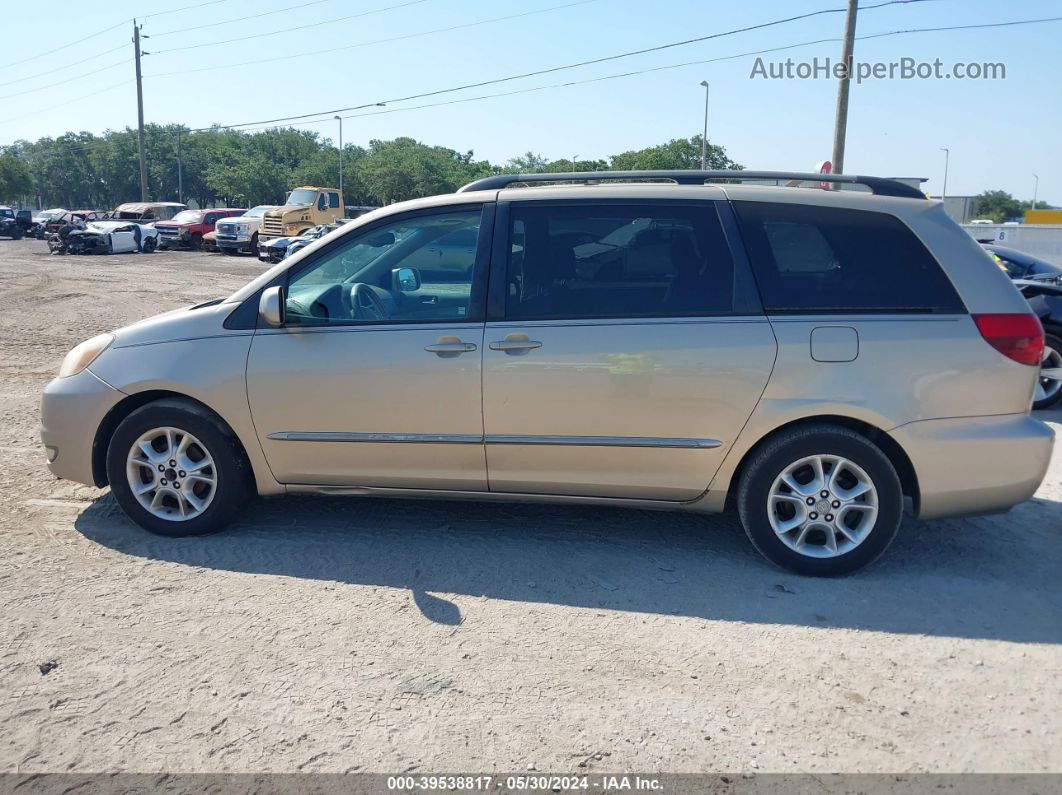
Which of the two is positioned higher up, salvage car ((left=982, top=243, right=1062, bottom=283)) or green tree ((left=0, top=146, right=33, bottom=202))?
green tree ((left=0, top=146, right=33, bottom=202))

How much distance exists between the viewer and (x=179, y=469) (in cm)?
459

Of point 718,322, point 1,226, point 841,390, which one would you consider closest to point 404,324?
point 718,322

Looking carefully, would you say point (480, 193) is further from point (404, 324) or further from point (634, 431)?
point (634, 431)

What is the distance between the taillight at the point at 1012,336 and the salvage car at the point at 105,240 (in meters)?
35.4

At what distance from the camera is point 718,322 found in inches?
164

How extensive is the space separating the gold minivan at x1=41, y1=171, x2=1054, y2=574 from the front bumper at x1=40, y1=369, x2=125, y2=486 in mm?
14

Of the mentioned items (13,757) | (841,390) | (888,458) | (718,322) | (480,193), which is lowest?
(13,757)

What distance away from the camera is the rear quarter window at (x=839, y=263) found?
4.16 meters

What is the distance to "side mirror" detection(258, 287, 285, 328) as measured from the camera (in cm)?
437

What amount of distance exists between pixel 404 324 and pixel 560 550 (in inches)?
55.7

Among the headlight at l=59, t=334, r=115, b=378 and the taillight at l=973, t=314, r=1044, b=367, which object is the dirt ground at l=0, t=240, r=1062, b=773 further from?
the taillight at l=973, t=314, r=1044, b=367

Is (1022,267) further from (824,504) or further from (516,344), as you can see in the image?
(516,344)

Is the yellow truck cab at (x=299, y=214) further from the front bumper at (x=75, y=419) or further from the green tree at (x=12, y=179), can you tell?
the green tree at (x=12, y=179)

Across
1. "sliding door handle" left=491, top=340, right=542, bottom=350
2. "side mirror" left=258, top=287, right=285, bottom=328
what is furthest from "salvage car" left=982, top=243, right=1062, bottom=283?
"side mirror" left=258, top=287, right=285, bottom=328
